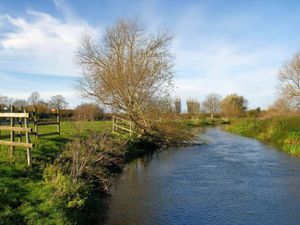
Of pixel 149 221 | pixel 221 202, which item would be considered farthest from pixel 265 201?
pixel 149 221

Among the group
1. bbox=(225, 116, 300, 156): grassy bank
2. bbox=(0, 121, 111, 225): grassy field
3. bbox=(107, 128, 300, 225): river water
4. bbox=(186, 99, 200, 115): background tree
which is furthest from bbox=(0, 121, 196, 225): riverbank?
bbox=(186, 99, 200, 115): background tree

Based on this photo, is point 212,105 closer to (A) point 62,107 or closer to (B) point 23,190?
(A) point 62,107

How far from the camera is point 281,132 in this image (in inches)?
1225

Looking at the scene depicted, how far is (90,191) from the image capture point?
1159 cm

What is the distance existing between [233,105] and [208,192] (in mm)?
72146

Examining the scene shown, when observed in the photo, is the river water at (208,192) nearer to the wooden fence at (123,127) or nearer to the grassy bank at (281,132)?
the grassy bank at (281,132)

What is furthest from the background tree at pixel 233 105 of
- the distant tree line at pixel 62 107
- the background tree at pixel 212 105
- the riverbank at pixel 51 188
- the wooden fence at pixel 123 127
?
the riverbank at pixel 51 188

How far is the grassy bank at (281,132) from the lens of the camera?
2587 cm

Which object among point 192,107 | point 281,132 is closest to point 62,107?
point 192,107

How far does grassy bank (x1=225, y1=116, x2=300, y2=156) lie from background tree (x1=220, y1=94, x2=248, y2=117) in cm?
3969

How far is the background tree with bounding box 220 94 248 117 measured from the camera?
269 ft

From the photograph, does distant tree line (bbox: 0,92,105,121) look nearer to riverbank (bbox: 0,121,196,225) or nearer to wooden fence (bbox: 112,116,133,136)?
wooden fence (bbox: 112,116,133,136)

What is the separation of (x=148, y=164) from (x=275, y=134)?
17.3 m

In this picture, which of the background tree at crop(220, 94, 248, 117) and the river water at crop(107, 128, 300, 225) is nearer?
the river water at crop(107, 128, 300, 225)
